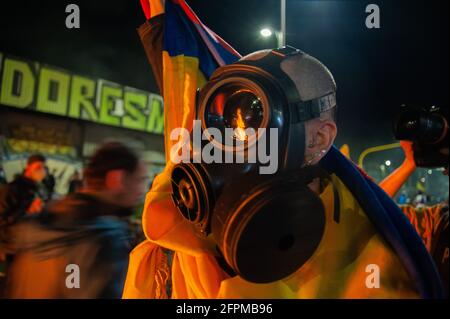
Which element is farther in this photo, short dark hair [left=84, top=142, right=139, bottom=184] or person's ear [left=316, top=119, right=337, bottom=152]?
short dark hair [left=84, top=142, right=139, bottom=184]

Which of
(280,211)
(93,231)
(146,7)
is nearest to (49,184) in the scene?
(93,231)

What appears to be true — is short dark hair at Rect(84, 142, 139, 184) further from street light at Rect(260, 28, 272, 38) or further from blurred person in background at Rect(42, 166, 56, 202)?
street light at Rect(260, 28, 272, 38)

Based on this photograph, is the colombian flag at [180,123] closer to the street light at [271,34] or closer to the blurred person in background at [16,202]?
the street light at [271,34]

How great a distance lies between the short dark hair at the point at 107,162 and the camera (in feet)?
3.25

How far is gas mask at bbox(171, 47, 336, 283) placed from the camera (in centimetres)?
56

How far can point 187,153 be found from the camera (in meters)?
0.66

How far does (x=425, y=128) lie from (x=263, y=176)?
49 centimetres

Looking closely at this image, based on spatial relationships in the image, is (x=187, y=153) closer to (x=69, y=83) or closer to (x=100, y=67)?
(x=100, y=67)

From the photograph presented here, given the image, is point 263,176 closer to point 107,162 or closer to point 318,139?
point 318,139

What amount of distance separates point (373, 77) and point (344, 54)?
12 centimetres

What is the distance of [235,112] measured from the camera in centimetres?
64

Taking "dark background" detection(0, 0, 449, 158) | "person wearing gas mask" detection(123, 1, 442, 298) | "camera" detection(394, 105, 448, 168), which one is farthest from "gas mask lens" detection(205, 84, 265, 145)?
"camera" detection(394, 105, 448, 168)

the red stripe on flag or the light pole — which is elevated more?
the red stripe on flag
